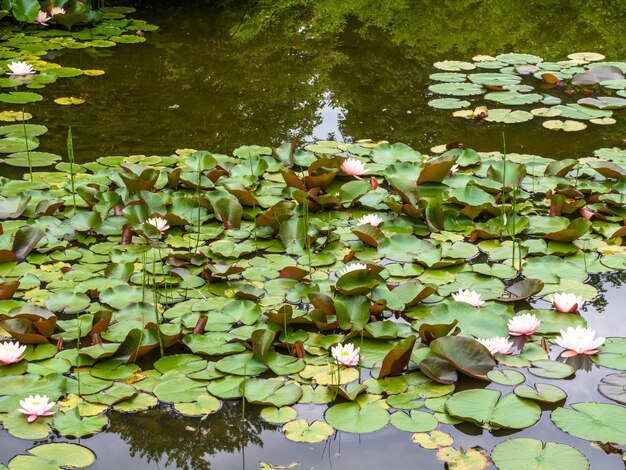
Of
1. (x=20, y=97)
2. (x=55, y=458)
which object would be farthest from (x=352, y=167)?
(x=20, y=97)

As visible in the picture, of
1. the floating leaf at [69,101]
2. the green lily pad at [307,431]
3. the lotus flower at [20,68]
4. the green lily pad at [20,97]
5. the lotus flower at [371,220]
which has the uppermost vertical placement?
the lotus flower at [20,68]

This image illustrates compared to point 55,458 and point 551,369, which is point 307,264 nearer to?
point 551,369

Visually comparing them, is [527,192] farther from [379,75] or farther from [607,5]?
[607,5]

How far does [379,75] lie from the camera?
5246 mm

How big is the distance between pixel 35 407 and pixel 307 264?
1.13 metres

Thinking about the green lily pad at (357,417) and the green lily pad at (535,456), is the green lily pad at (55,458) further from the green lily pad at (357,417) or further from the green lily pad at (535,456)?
the green lily pad at (535,456)

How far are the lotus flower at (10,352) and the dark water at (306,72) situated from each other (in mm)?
1798

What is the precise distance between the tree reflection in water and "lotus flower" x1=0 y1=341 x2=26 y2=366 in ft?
1.19

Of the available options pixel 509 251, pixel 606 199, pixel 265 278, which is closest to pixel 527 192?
pixel 606 199

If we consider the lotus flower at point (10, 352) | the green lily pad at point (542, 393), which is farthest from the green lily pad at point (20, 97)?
the green lily pad at point (542, 393)

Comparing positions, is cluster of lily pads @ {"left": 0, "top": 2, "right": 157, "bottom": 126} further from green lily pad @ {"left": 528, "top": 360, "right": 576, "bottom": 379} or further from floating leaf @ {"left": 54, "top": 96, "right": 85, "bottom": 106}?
green lily pad @ {"left": 528, "top": 360, "right": 576, "bottom": 379}

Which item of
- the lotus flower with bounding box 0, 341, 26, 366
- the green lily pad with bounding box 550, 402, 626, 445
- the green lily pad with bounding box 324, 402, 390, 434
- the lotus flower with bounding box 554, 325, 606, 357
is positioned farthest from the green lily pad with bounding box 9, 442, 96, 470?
the lotus flower with bounding box 554, 325, 606, 357

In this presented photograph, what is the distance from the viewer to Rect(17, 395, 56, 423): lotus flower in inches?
80.2

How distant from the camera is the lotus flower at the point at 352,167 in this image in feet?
11.6
